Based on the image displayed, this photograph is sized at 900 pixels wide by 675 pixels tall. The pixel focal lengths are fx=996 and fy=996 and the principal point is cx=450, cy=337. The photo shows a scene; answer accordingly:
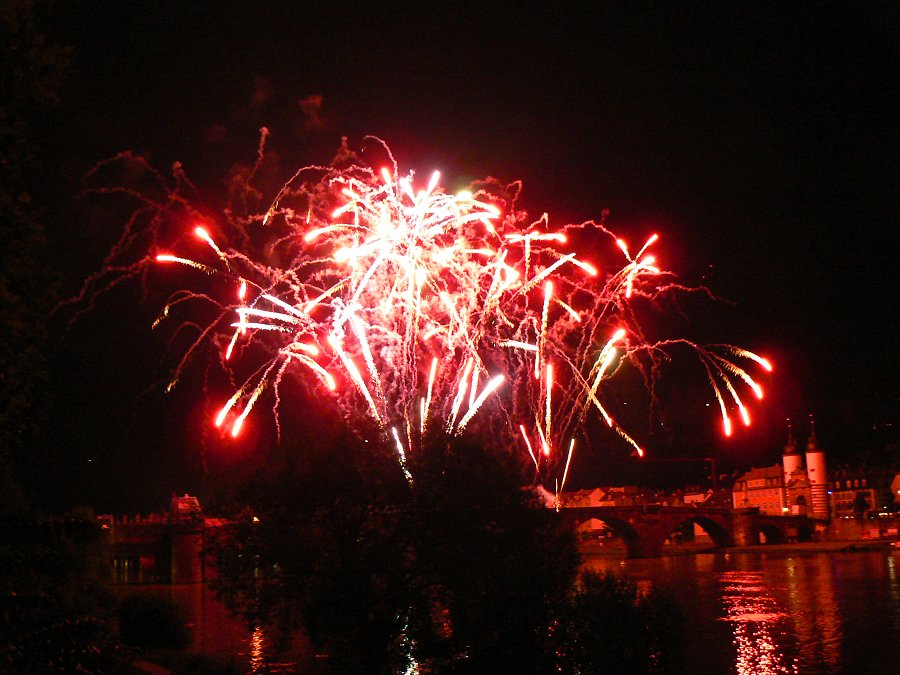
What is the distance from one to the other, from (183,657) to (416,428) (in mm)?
7118

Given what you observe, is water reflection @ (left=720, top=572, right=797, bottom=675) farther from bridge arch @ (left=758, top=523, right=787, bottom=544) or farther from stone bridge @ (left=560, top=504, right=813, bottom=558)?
bridge arch @ (left=758, top=523, right=787, bottom=544)

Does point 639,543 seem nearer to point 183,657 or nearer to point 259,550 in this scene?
point 183,657

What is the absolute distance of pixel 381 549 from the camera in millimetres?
12367

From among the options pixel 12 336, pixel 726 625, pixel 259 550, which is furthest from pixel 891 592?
pixel 12 336

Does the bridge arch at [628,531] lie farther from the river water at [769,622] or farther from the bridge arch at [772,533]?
the river water at [769,622]

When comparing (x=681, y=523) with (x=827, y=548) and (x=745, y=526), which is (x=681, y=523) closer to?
(x=745, y=526)

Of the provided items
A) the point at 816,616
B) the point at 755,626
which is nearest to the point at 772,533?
the point at 816,616

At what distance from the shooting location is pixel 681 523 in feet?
274

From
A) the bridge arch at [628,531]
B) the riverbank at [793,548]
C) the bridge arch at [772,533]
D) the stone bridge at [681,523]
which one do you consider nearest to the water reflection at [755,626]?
the stone bridge at [681,523]

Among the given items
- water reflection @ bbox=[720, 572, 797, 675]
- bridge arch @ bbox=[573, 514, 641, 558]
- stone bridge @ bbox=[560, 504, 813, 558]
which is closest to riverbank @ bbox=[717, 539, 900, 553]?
stone bridge @ bbox=[560, 504, 813, 558]

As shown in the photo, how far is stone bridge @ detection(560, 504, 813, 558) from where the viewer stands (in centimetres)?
7262

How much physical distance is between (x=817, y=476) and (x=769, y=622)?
78229mm

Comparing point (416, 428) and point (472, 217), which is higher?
point (472, 217)

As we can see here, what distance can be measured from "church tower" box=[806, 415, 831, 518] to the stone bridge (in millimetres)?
9849
